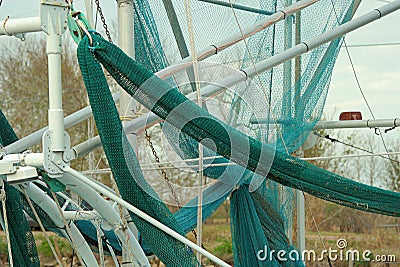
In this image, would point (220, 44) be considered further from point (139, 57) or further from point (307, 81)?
point (307, 81)

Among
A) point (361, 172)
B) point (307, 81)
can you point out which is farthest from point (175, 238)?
point (361, 172)

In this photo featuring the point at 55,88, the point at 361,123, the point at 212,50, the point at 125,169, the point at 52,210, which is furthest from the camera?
the point at 361,123

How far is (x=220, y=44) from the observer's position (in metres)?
3.92

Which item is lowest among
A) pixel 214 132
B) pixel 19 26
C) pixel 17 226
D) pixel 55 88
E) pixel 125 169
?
pixel 17 226

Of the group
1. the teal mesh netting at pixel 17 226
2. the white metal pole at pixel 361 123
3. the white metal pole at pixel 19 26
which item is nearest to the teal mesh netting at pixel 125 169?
the white metal pole at pixel 19 26

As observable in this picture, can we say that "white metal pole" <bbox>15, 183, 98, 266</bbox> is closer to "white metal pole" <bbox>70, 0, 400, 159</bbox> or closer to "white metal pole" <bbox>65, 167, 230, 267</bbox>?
"white metal pole" <bbox>70, 0, 400, 159</bbox>

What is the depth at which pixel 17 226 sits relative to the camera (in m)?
3.15

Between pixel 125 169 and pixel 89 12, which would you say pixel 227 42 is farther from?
pixel 125 169

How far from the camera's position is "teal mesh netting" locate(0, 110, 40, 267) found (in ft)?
10.2

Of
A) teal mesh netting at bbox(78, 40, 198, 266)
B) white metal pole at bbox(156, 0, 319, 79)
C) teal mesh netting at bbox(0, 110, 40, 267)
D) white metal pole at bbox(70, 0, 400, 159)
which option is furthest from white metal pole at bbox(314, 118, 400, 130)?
teal mesh netting at bbox(78, 40, 198, 266)

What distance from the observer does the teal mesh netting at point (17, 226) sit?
10.2 ft

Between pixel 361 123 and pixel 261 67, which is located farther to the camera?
pixel 361 123

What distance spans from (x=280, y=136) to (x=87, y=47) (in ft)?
6.13

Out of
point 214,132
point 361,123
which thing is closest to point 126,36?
point 214,132
